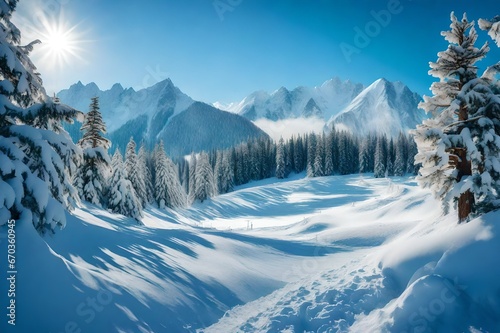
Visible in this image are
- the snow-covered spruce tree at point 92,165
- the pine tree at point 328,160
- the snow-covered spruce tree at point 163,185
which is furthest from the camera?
the pine tree at point 328,160

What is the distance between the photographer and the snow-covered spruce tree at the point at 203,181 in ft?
179

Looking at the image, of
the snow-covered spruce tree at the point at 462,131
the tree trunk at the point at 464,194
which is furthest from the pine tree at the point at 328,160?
the tree trunk at the point at 464,194

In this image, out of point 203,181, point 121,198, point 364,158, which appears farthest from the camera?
point 364,158

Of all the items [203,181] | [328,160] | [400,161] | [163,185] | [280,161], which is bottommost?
[163,185]

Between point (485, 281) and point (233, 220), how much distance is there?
41259 mm

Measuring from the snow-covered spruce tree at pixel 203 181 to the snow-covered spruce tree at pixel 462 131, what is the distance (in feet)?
155

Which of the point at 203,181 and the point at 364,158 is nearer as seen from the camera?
the point at 203,181

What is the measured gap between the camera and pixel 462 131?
880 cm

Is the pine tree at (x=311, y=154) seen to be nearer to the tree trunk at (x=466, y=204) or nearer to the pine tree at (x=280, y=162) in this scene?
the pine tree at (x=280, y=162)

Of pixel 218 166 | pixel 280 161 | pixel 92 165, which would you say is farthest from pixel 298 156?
pixel 92 165

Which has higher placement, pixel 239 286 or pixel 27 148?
pixel 27 148

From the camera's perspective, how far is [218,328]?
22.5ft

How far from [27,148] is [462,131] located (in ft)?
39.3

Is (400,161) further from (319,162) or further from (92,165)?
(92,165)
